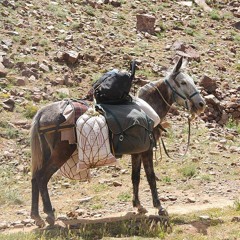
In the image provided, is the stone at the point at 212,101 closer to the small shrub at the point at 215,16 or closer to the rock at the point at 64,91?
the rock at the point at 64,91

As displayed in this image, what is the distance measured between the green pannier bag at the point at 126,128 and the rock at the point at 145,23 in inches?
486

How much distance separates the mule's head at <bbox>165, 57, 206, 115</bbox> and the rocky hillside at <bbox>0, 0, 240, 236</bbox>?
3870 mm

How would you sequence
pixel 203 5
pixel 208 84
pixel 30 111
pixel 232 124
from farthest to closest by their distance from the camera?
pixel 203 5 < pixel 208 84 < pixel 232 124 < pixel 30 111

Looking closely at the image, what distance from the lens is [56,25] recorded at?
17906mm

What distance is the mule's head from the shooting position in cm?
827

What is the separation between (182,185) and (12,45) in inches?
303

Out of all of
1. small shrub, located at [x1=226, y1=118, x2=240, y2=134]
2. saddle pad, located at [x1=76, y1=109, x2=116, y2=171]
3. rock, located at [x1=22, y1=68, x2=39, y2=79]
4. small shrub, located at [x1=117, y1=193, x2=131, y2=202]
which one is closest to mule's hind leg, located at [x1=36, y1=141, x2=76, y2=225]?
saddle pad, located at [x1=76, y1=109, x2=116, y2=171]

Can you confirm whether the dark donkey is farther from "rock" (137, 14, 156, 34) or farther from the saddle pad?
"rock" (137, 14, 156, 34)

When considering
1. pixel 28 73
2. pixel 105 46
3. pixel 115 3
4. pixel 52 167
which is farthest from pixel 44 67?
pixel 52 167

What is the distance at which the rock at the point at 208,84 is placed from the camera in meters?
15.9

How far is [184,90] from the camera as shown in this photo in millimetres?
8281

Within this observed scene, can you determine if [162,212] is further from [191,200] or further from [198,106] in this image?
[198,106]

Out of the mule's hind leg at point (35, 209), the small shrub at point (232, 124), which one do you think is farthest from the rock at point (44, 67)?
the mule's hind leg at point (35, 209)

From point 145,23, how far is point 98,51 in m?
3.51
